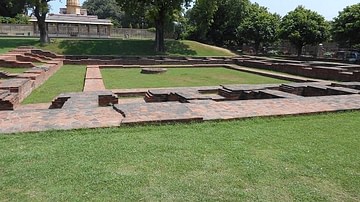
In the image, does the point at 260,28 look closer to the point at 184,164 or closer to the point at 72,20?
the point at 72,20

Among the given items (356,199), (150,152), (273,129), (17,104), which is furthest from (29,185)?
(17,104)

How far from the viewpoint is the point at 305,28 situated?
26.1m

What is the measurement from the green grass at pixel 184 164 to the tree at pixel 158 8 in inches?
840

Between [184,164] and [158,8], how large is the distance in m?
22.4

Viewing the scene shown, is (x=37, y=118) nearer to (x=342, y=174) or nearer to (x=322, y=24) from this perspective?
(x=342, y=174)

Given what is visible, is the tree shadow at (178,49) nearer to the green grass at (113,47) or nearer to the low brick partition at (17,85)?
the green grass at (113,47)

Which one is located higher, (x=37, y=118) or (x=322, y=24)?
(x=322, y=24)

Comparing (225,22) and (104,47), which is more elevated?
(225,22)

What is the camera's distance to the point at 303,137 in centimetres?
418

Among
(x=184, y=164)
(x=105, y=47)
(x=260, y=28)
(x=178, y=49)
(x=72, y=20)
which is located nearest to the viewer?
(x=184, y=164)

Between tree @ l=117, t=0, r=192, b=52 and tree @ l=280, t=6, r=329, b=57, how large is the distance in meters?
8.60

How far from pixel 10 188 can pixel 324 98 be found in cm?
577

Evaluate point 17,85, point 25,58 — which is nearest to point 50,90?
point 17,85

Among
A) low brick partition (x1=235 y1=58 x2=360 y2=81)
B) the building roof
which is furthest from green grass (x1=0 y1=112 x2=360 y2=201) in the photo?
the building roof
